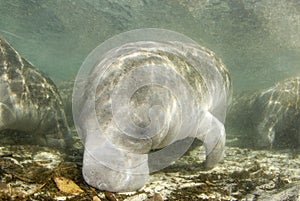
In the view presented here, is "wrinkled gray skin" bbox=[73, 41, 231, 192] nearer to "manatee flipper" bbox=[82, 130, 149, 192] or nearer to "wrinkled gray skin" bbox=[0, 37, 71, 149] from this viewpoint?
"manatee flipper" bbox=[82, 130, 149, 192]

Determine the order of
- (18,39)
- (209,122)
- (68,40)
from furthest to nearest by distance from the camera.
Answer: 1. (18,39)
2. (68,40)
3. (209,122)

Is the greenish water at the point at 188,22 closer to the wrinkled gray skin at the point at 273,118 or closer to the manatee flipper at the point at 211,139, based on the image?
the wrinkled gray skin at the point at 273,118

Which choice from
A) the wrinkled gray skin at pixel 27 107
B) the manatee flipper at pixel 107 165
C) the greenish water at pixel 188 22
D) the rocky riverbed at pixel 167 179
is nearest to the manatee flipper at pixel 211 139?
the rocky riverbed at pixel 167 179

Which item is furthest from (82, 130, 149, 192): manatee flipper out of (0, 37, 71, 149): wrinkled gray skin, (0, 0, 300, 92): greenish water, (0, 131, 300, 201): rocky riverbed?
(0, 0, 300, 92): greenish water

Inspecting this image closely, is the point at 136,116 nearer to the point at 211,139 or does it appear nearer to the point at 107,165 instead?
the point at 107,165

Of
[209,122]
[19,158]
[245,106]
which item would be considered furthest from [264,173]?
[245,106]

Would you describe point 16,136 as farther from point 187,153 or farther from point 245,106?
point 245,106
